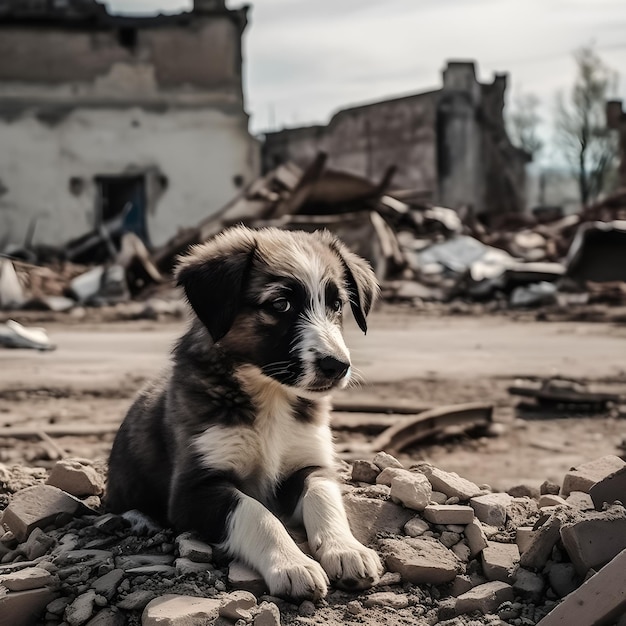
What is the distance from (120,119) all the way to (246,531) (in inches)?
1061

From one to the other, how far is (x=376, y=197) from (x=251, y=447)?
18387 millimetres

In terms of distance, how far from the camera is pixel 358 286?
4.78 m

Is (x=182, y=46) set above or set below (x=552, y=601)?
above

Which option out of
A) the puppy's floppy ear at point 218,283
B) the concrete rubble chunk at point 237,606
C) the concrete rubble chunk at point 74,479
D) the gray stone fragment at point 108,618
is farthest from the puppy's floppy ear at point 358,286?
the gray stone fragment at point 108,618

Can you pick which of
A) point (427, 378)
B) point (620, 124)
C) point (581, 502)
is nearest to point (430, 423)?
point (427, 378)

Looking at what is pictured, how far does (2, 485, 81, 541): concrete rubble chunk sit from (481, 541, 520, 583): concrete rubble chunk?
2080mm

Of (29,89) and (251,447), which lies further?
(29,89)

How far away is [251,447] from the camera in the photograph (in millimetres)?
4207

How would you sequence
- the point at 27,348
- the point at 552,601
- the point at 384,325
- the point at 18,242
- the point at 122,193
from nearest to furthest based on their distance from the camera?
the point at 552,601, the point at 27,348, the point at 384,325, the point at 18,242, the point at 122,193

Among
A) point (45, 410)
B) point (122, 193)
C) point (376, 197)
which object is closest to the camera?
point (45, 410)

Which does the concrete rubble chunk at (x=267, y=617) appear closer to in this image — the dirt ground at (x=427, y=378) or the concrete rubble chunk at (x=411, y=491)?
the concrete rubble chunk at (x=411, y=491)

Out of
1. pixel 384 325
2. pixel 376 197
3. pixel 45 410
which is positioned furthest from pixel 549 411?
pixel 376 197

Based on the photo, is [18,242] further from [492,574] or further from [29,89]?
Result: [492,574]

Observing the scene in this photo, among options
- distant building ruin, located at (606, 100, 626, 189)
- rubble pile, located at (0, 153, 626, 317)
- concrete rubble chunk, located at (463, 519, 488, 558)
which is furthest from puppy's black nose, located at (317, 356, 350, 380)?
distant building ruin, located at (606, 100, 626, 189)
